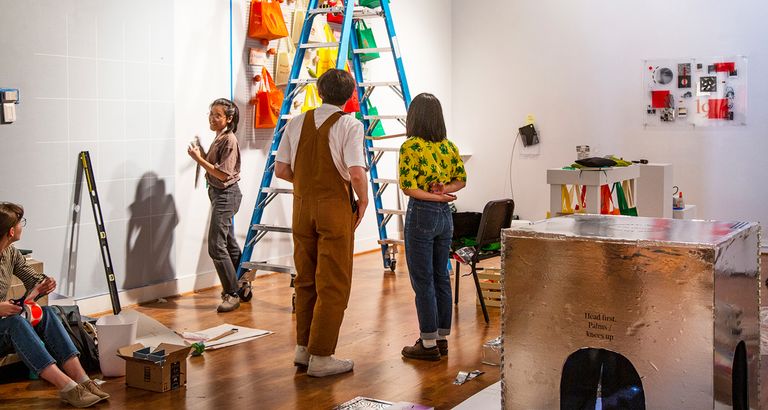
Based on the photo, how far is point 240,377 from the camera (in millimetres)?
4379

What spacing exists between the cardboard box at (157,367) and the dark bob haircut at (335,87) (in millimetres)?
1391

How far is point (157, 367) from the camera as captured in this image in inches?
161

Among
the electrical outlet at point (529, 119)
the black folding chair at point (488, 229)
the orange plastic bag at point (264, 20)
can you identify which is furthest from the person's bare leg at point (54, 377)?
the electrical outlet at point (529, 119)

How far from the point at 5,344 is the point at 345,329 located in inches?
80.7

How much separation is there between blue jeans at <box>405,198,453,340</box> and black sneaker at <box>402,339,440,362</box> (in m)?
0.06

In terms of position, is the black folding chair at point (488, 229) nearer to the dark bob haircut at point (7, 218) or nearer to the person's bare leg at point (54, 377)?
the person's bare leg at point (54, 377)

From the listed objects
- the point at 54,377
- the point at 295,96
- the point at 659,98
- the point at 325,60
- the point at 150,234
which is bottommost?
the point at 54,377

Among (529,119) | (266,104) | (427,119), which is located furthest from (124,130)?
(529,119)

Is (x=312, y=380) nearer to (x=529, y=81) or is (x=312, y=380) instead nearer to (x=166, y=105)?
(x=166, y=105)

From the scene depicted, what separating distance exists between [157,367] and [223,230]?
2.12 metres

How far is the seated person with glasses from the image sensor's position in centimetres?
395

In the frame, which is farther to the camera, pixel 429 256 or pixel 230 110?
pixel 230 110

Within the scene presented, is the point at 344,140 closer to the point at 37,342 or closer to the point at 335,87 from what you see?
the point at 335,87

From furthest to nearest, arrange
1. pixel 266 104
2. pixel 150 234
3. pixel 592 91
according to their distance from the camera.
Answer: pixel 592 91 < pixel 266 104 < pixel 150 234
